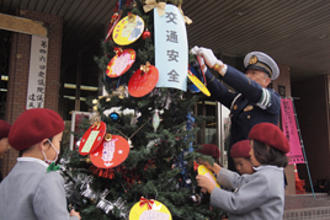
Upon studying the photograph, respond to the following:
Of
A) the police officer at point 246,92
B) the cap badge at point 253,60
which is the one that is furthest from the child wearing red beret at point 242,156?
the cap badge at point 253,60

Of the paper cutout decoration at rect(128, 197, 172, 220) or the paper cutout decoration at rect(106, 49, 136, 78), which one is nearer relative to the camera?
the paper cutout decoration at rect(128, 197, 172, 220)

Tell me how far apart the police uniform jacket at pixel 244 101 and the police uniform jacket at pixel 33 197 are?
1.42 m

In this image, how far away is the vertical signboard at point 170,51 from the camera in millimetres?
2070

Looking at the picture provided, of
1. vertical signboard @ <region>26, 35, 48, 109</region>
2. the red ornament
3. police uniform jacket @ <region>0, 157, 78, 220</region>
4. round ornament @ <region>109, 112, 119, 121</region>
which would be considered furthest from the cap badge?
vertical signboard @ <region>26, 35, 48, 109</region>

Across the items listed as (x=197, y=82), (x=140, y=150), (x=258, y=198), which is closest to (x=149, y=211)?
(x=140, y=150)

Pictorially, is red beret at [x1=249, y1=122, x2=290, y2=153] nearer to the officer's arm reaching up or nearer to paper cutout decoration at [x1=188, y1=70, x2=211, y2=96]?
the officer's arm reaching up

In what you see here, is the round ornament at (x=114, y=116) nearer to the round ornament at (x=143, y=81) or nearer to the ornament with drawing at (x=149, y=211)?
the round ornament at (x=143, y=81)

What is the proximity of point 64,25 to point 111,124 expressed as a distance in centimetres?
558

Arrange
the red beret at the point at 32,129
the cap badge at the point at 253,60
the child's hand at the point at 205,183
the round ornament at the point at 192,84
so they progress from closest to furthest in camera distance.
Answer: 1. the red beret at the point at 32,129
2. the child's hand at the point at 205,183
3. the round ornament at the point at 192,84
4. the cap badge at the point at 253,60

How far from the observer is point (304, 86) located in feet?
37.7

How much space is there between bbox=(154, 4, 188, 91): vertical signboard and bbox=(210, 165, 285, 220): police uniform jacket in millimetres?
802

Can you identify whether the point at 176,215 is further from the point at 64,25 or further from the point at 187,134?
the point at 64,25

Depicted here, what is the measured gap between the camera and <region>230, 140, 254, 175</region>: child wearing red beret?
222cm

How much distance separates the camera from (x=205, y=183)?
2043 millimetres
